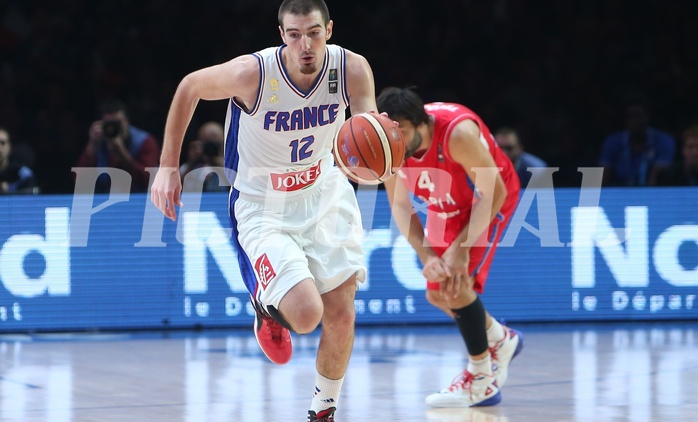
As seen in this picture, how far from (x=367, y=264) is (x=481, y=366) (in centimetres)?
261

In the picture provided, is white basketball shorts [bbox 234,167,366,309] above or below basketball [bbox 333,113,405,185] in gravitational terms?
Result: below

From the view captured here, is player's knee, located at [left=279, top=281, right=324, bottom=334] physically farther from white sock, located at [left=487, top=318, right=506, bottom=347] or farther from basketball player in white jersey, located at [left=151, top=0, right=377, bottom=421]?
white sock, located at [left=487, top=318, right=506, bottom=347]

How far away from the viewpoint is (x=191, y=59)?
11.1 metres

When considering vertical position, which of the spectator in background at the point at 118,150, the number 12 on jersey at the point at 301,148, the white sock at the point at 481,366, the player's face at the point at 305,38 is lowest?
the white sock at the point at 481,366

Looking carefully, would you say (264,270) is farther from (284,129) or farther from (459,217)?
(459,217)

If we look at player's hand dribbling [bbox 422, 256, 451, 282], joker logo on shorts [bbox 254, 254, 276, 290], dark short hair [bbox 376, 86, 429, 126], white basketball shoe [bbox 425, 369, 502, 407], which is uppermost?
dark short hair [bbox 376, 86, 429, 126]

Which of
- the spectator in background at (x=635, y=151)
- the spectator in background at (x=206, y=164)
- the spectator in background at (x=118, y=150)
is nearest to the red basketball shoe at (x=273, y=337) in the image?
the spectator in background at (x=206, y=164)

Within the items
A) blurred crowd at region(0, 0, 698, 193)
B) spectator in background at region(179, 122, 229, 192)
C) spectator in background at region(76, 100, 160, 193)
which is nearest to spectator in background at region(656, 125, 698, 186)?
Answer: blurred crowd at region(0, 0, 698, 193)

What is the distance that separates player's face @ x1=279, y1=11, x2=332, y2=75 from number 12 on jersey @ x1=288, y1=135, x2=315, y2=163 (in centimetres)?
34

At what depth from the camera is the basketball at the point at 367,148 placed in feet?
14.9

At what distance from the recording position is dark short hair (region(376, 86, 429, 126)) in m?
5.45

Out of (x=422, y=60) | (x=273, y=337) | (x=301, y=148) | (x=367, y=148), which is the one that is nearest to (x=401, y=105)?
(x=301, y=148)

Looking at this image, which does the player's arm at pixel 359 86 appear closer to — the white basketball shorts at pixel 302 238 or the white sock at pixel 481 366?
the white basketball shorts at pixel 302 238

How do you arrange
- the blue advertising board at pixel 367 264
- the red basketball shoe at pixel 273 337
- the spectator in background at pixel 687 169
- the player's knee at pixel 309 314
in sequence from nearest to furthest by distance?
the player's knee at pixel 309 314
the red basketball shoe at pixel 273 337
the blue advertising board at pixel 367 264
the spectator in background at pixel 687 169
